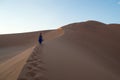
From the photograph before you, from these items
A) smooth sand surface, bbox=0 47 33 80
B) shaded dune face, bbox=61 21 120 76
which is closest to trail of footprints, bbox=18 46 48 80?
smooth sand surface, bbox=0 47 33 80

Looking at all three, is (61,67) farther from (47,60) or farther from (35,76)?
(35,76)

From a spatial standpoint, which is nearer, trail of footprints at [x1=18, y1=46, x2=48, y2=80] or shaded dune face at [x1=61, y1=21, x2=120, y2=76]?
trail of footprints at [x1=18, y1=46, x2=48, y2=80]

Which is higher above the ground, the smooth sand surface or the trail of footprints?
the trail of footprints

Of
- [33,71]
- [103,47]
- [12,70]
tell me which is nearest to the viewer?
[33,71]

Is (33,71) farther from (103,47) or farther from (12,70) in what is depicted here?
(103,47)

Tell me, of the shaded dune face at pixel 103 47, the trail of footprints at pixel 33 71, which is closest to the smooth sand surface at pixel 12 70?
the trail of footprints at pixel 33 71

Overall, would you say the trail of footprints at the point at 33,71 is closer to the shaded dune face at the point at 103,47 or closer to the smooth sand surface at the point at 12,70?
the smooth sand surface at the point at 12,70

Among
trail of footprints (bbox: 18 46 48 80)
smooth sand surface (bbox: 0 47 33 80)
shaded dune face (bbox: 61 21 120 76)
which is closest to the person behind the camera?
trail of footprints (bbox: 18 46 48 80)

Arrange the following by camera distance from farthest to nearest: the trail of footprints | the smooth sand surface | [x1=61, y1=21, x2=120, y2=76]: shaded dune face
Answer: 1. [x1=61, y1=21, x2=120, y2=76]: shaded dune face
2. the smooth sand surface
3. the trail of footprints

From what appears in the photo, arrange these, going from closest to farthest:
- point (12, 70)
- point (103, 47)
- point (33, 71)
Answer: point (33, 71), point (12, 70), point (103, 47)

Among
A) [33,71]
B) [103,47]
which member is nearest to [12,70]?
[33,71]

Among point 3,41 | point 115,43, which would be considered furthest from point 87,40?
point 3,41

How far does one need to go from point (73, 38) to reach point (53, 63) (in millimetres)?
8657

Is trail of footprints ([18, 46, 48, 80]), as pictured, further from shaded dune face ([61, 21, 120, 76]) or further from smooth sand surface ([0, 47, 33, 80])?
shaded dune face ([61, 21, 120, 76])
